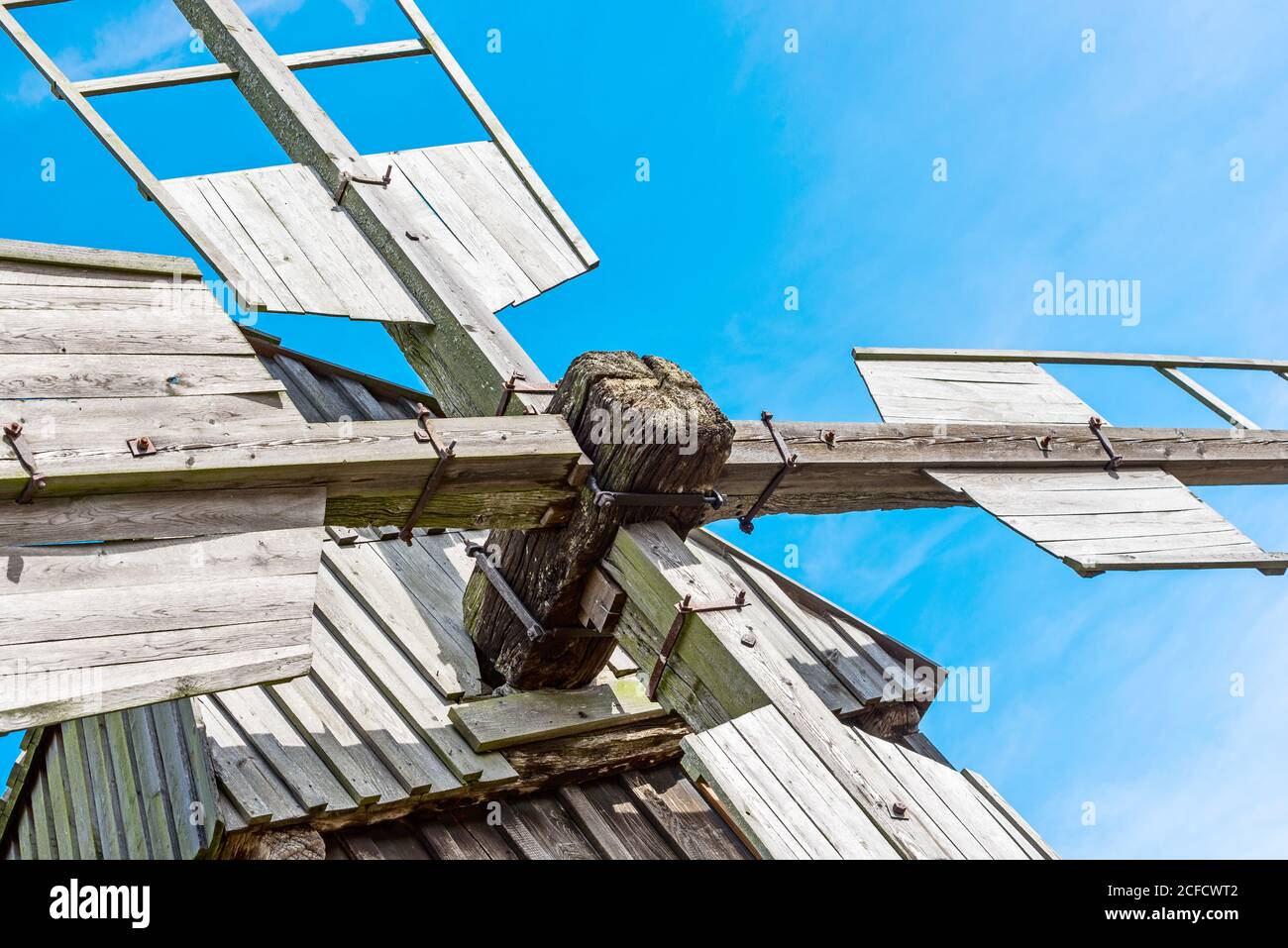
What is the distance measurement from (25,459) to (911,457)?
327 cm

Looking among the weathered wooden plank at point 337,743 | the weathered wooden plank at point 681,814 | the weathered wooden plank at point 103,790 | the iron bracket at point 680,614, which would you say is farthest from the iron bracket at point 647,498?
the weathered wooden plank at point 103,790

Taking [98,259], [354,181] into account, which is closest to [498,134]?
[354,181]

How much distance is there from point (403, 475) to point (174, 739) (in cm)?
148

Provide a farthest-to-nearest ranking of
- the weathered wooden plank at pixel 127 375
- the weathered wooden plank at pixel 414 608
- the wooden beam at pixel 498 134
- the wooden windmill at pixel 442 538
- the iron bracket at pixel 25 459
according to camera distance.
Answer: the wooden beam at pixel 498 134 → the weathered wooden plank at pixel 414 608 → the weathered wooden plank at pixel 127 375 → the wooden windmill at pixel 442 538 → the iron bracket at pixel 25 459

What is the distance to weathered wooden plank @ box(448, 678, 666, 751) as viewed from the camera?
5.70m

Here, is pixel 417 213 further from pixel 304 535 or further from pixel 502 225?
pixel 304 535

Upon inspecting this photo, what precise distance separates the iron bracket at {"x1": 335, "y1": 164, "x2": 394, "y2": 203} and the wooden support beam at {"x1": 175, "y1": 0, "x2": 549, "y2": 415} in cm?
1

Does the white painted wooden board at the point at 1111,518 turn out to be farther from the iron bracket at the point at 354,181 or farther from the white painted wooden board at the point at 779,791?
Result: the iron bracket at the point at 354,181

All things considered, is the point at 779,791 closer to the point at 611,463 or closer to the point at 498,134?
the point at 611,463

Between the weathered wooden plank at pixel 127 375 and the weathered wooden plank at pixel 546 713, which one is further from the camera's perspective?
the weathered wooden plank at pixel 546 713

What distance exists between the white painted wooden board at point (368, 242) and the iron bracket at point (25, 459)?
4.86 ft

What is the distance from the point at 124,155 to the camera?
19.8 ft

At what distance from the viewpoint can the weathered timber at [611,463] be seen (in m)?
5.01

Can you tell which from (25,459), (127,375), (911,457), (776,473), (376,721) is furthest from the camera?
(911,457)
